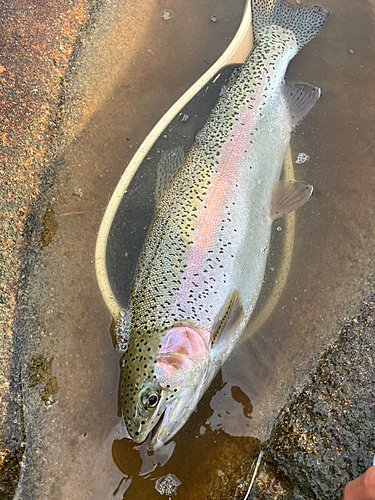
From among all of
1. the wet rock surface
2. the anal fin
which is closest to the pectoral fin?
the anal fin

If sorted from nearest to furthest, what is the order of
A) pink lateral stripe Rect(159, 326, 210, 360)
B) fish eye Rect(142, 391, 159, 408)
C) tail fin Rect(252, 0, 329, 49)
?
fish eye Rect(142, 391, 159, 408)
pink lateral stripe Rect(159, 326, 210, 360)
tail fin Rect(252, 0, 329, 49)

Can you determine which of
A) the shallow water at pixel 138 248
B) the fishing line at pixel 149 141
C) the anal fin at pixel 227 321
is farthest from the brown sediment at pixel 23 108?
the anal fin at pixel 227 321

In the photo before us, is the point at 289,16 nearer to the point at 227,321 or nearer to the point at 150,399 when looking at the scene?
the point at 227,321

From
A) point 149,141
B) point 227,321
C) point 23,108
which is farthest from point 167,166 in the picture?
point 227,321

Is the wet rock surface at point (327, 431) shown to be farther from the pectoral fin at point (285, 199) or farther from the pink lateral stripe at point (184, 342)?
the pectoral fin at point (285, 199)

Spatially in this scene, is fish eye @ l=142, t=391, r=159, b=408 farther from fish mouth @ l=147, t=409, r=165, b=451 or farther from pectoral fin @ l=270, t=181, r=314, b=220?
pectoral fin @ l=270, t=181, r=314, b=220

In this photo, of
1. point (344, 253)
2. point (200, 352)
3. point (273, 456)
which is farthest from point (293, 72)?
point (273, 456)

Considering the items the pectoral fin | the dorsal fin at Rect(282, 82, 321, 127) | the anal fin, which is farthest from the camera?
the dorsal fin at Rect(282, 82, 321, 127)
